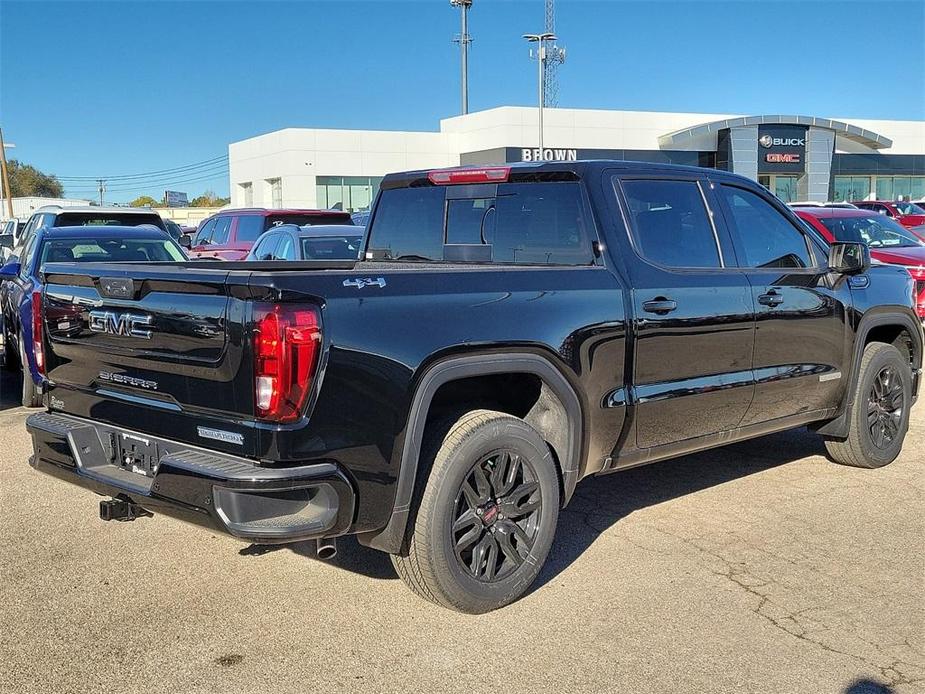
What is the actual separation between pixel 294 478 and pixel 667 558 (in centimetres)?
225

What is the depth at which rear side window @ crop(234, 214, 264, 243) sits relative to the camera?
16.2 m

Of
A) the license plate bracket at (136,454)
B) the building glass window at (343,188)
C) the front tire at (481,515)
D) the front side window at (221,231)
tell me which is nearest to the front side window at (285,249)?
the front side window at (221,231)

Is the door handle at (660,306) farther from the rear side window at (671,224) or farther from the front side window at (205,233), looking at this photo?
the front side window at (205,233)

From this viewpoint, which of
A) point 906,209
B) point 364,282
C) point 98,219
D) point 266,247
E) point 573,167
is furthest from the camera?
point 906,209

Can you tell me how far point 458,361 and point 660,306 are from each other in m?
1.32

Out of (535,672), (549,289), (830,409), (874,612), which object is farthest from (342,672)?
(830,409)

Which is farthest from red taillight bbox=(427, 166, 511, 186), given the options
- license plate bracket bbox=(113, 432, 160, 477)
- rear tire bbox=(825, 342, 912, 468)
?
rear tire bbox=(825, 342, 912, 468)

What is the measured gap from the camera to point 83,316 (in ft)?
14.2

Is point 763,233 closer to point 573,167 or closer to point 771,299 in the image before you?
point 771,299

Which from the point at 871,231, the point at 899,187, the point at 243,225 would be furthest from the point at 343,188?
the point at 871,231

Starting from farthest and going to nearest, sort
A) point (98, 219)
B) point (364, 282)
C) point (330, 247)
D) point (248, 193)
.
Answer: point (248, 193) → point (330, 247) → point (98, 219) → point (364, 282)

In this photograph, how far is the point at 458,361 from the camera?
3965mm

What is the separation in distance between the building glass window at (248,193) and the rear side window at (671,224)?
168 ft

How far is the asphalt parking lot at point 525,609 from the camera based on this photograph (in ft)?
12.0
